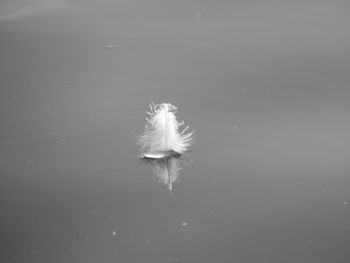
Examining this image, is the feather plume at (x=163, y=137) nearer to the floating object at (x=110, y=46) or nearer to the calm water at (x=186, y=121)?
the calm water at (x=186, y=121)

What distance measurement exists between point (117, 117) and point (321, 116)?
76 centimetres

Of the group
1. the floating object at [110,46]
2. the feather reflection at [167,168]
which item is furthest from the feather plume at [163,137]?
the floating object at [110,46]

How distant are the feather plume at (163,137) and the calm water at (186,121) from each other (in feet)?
0.14

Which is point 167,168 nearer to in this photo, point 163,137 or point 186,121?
point 163,137

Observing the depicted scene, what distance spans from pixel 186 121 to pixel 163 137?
0.65ft

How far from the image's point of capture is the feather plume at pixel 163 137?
2.27 m

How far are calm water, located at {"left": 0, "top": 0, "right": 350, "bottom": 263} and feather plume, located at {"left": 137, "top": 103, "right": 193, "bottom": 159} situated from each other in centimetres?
4

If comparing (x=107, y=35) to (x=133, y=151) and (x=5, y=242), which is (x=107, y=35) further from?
(x=5, y=242)

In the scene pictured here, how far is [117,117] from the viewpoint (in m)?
2.48

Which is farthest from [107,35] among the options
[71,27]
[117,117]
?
[117,117]

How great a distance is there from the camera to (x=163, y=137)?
7.45 feet

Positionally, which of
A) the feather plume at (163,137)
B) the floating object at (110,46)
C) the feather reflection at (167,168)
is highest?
the floating object at (110,46)

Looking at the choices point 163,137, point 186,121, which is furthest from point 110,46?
point 163,137

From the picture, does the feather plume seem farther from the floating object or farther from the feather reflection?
the floating object
